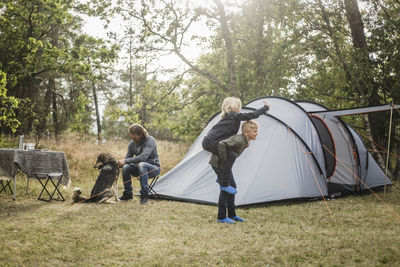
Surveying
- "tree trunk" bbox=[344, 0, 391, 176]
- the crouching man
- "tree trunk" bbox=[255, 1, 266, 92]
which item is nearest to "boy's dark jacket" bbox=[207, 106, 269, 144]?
the crouching man

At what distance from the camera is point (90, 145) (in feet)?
41.1

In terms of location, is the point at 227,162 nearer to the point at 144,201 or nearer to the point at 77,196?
the point at 144,201

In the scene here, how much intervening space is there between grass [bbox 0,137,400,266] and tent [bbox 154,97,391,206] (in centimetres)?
26

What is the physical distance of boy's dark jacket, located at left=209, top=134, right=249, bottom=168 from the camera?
4770 mm

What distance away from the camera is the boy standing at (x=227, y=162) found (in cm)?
478

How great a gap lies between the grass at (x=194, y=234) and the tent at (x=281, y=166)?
262 millimetres

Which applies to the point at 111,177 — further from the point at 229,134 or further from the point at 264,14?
the point at 264,14

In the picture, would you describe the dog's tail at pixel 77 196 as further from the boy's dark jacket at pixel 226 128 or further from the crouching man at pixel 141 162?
the boy's dark jacket at pixel 226 128

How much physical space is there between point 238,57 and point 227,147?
861 cm

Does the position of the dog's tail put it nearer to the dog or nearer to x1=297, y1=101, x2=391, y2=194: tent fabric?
the dog

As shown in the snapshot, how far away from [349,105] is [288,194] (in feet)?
21.5

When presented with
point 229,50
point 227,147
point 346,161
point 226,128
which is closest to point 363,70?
point 346,161

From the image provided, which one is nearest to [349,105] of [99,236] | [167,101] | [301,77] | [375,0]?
[301,77]

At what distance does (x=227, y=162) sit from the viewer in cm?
480
